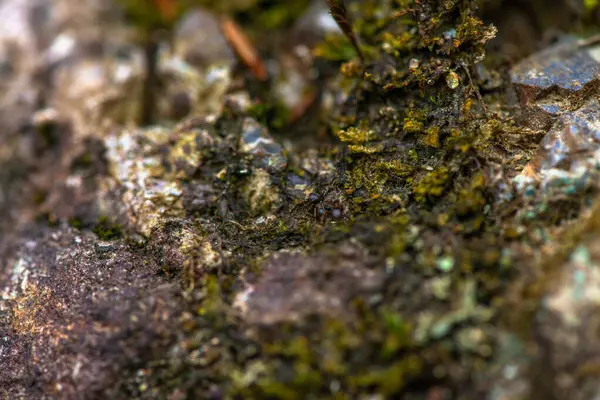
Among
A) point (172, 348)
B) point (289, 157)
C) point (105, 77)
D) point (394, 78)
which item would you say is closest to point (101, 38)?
point (105, 77)

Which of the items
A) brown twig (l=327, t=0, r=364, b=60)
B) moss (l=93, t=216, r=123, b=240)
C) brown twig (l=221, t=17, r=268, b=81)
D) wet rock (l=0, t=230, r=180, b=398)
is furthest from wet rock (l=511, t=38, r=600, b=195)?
moss (l=93, t=216, r=123, b=240)

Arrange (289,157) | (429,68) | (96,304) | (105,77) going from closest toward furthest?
(96,304)
(429,68)
(289,157)
(105,77)

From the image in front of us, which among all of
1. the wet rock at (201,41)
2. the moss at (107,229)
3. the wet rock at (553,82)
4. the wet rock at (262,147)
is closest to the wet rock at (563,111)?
the wet rock at (553,82)

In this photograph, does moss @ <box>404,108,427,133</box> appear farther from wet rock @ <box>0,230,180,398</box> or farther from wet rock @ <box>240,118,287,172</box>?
wet rock @ <box>0,230,180,398</box>

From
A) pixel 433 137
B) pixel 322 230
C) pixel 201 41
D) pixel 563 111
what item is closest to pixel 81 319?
pixel 322 230

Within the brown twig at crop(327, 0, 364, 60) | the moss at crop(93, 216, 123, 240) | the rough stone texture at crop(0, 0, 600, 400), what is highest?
the brown twig at crop(327, 0, 364, 60)

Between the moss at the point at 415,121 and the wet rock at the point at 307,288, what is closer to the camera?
the wet rock at the point at 307,288

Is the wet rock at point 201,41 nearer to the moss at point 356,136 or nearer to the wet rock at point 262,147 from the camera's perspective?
the wet rock at point 262,147

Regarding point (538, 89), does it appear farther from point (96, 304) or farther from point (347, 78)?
point (96, 304)
